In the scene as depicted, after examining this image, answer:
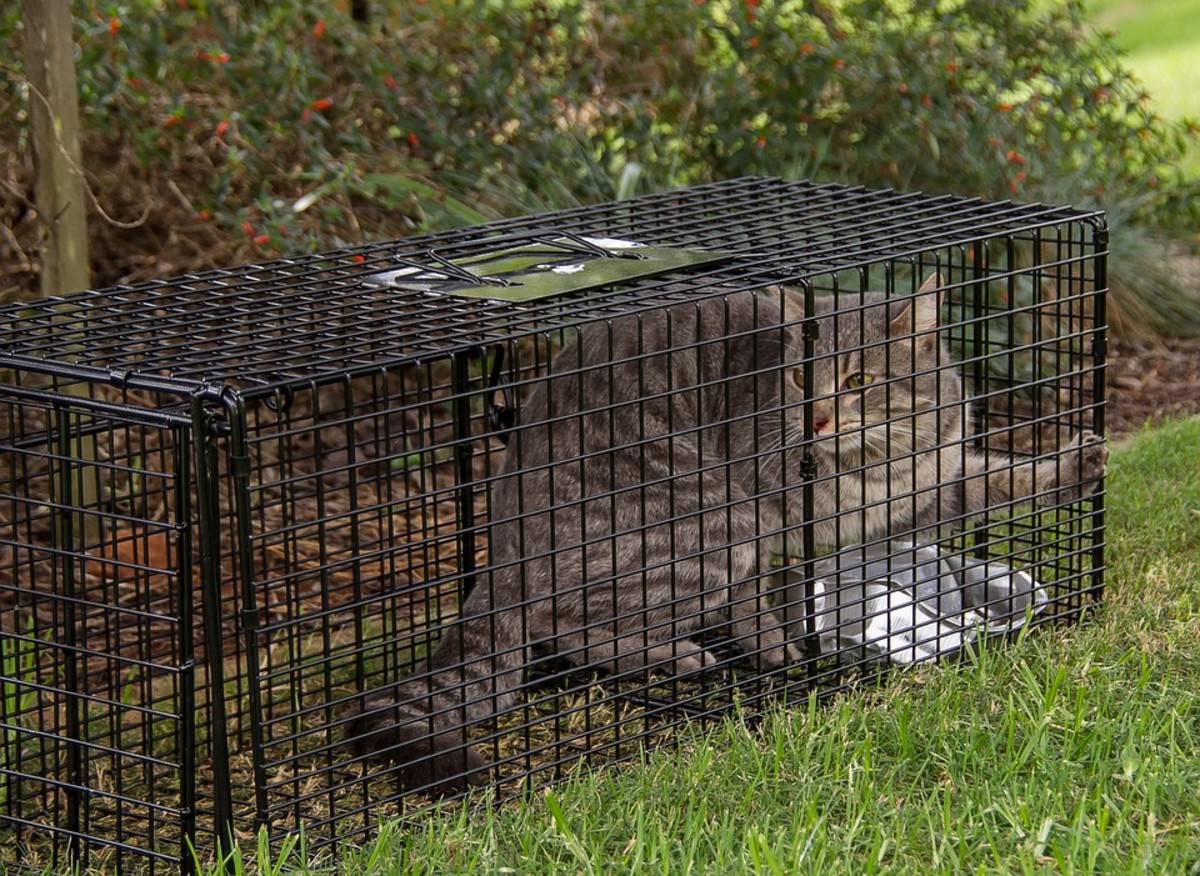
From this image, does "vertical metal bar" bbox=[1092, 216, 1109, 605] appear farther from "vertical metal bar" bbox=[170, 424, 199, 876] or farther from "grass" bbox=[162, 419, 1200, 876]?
"vertical metal bar" bbox=[170, 424, 199, 876]

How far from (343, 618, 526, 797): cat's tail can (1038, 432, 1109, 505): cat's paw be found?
57.4 inches

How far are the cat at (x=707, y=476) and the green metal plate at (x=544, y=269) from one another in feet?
0.50

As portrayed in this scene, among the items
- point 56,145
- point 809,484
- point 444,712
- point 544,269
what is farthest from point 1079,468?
point 56,145

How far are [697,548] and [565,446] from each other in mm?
399

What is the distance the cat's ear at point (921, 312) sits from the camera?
4023 mm

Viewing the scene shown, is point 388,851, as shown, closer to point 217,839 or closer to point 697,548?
point 217,839

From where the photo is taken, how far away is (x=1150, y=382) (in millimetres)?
7000

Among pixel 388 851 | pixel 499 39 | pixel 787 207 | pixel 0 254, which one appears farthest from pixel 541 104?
pixel 388 851

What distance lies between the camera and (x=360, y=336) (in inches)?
130

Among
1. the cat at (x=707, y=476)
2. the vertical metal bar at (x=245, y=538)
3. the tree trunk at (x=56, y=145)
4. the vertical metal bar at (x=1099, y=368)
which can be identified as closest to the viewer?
the vertical metal bar at (x=245, y=538)

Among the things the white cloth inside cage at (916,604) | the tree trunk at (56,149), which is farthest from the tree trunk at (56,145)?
the white cloth inside cage at (916,604)

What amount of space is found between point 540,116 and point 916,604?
3.57m

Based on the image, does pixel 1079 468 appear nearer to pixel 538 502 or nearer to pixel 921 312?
pixel 921 312

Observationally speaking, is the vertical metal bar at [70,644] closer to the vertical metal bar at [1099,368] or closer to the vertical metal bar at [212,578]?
the vertical metal bar at [212,578]
